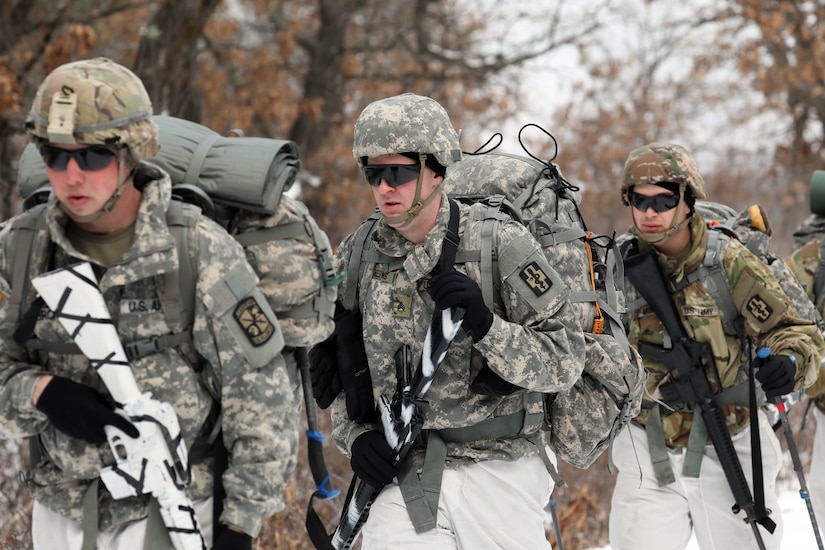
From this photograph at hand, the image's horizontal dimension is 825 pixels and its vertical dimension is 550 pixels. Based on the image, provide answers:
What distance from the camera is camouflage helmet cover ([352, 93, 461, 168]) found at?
127 inches

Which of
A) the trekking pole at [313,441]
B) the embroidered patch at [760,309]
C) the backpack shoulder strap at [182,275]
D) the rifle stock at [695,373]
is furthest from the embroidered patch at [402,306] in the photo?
A: the embroidered patch at [760,309]

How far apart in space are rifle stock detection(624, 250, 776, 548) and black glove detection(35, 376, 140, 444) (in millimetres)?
2744

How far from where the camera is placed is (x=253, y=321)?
2.59 metres

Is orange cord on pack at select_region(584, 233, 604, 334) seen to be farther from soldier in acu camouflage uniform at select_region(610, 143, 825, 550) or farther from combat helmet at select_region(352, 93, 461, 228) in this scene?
soldier in acu camouflage uniform at select_region(610, 143, 825, 550)

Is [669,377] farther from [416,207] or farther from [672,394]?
[416,207]

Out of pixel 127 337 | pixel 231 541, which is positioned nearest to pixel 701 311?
pixel 231 541

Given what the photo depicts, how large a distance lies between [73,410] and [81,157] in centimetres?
61

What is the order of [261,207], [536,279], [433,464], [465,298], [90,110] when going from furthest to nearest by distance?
[433,464]
[536,279]
[465,298]
[261,207]
[90,110]

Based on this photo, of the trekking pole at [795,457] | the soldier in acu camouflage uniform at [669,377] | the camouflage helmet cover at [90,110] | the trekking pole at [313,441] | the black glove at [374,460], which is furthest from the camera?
the trekking pole at [795,457]

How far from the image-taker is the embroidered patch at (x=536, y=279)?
321 centimetres

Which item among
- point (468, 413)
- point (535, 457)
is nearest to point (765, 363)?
point (535, 457)

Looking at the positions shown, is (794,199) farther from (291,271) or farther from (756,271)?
(291,271)

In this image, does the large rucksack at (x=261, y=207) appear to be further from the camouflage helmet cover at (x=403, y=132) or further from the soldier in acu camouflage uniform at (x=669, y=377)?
the soldier in acu camouflage uniform at (x=669, y=377)

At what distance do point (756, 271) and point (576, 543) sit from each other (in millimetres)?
2668
